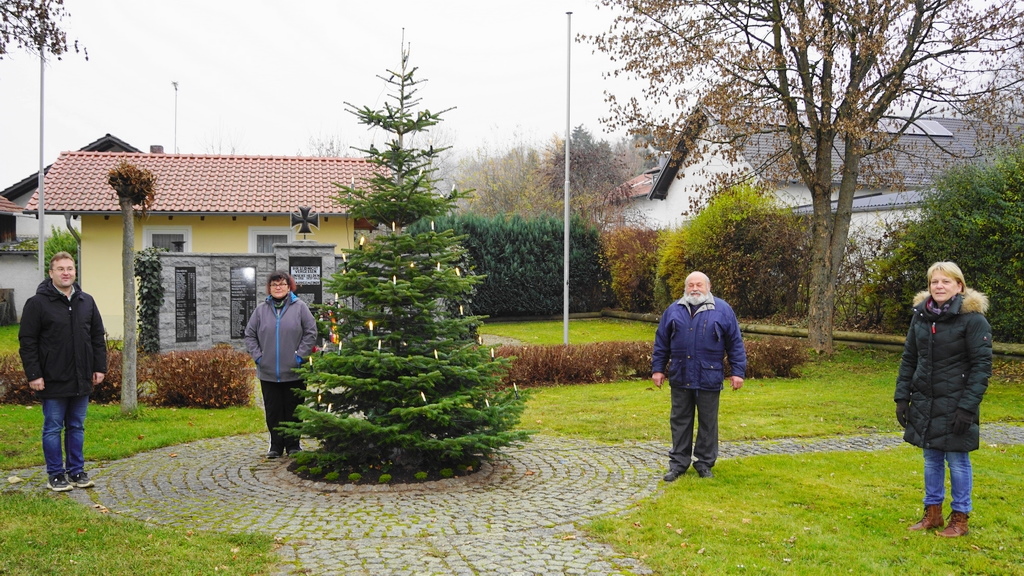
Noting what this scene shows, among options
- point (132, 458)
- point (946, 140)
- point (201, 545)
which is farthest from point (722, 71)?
point (946, 140)

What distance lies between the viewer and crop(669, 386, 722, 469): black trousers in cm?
732

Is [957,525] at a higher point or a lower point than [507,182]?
lower

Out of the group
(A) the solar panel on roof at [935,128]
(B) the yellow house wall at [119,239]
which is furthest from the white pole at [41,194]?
(A) the solar panel on roof at [935,128]

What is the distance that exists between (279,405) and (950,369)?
19.8 feet

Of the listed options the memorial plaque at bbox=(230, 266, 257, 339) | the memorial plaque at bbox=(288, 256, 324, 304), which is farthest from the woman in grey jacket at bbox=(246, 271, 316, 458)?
the memorial plaque at bbox=(230, 266, 257, 339)

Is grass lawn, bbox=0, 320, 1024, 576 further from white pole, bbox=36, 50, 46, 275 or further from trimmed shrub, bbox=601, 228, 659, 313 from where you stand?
trimmed shrub, bbox=601, 228, 659, 313

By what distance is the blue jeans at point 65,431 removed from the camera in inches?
265

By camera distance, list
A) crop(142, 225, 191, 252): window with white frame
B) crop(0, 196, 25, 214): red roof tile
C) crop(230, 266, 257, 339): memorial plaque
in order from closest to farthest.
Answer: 1. crop(230, 266, 257, 339): memorial plaque
2. crop(142, 225, 191, 252): window with white frame
3. crop(0, 196, 25, 214): red roof tile

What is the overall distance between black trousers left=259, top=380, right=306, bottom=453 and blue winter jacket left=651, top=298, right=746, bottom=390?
12.0 ft

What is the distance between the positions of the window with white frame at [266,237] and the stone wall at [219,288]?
3552mm

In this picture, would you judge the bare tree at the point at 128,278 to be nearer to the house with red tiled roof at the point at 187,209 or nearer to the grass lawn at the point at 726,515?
the grass lawn at the point at 726,515

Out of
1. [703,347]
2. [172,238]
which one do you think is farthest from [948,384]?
[172,238]

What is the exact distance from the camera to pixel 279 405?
26.3 ft

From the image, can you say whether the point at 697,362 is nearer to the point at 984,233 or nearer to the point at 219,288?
the point at 984,233
